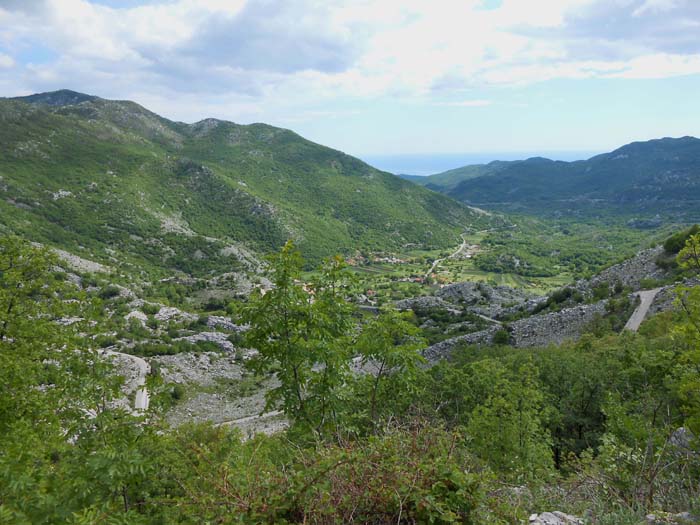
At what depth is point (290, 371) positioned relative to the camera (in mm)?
9047

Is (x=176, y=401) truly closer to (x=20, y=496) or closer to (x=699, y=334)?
(x=20, y=496)

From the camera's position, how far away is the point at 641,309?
135 feet

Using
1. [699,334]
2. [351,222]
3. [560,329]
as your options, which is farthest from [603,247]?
[699,334]

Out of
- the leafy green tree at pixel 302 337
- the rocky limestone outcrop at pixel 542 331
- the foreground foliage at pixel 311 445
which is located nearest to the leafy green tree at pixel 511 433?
the foreground foliage at pixel 311 445

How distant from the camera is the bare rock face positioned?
5605mm

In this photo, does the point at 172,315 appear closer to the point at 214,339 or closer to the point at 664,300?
the point at 214,339

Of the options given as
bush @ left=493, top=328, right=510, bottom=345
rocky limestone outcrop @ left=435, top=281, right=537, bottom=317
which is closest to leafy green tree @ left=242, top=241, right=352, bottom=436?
bush @ left=493, top=328, right=510, bottom=345

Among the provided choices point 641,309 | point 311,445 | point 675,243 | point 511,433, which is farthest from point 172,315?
point 675,243

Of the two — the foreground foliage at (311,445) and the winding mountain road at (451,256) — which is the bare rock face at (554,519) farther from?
the winding mountain road at (451,256)

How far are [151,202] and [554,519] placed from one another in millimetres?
153838

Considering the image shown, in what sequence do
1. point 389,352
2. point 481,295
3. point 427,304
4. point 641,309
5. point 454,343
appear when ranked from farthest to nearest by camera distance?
point 481,295, point 427,304, point 454,343, point 641,309, point 389,352

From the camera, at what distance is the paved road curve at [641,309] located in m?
38.7

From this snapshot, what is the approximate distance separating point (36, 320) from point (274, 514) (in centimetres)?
1182

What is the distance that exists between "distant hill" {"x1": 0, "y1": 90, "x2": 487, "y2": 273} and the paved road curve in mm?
106947
